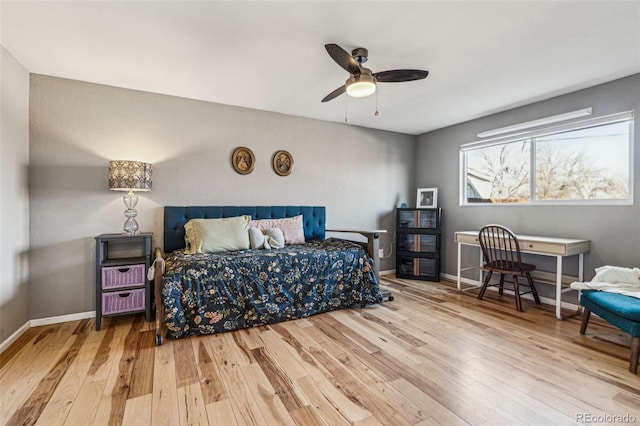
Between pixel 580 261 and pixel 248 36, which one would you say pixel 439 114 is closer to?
pixel 580 261

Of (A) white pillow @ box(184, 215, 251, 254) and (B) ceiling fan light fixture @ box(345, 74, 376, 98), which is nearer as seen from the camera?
(B) ceiling fan light fixture @ box(345, 74, 376, 98)

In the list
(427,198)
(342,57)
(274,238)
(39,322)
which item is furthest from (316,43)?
(39,322)

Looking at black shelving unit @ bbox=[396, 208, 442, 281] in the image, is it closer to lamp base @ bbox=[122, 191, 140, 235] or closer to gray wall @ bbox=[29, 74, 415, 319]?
gray wall @ bbox=[29, 74, 415, 319]

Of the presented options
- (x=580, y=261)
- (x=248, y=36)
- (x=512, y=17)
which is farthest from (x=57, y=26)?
(x=580, y=261)

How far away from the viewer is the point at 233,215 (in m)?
3.48

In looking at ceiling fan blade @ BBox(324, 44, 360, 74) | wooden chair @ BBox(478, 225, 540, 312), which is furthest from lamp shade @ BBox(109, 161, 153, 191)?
wooden chair @ BBox(478, 225, 540, 312)

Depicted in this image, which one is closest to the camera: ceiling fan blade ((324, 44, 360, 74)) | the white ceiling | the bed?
the white ceiling

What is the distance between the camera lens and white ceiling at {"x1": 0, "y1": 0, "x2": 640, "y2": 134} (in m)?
1.80

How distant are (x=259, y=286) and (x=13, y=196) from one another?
2.08 meters

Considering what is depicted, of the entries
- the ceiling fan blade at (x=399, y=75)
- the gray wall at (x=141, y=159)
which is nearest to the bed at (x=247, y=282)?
the gray wall at (x=141, y=159)

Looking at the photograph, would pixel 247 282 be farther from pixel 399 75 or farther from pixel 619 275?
pixel 619 275

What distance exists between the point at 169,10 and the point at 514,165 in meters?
3.97

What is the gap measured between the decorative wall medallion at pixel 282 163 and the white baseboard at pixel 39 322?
2.46 m

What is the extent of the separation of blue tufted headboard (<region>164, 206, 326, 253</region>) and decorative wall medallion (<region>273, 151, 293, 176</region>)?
0.47 metres
